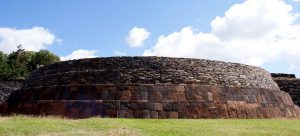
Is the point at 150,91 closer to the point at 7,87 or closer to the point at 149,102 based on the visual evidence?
the point at 149,102

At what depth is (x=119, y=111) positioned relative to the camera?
16.9 metres

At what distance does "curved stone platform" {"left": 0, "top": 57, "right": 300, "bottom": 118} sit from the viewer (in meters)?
17.3

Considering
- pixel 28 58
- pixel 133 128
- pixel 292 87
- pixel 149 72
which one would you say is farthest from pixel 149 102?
pixel 28 58

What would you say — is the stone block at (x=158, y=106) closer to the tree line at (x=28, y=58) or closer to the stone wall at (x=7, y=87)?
the stone wall at (x=7, y=87)

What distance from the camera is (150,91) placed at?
17797 mm

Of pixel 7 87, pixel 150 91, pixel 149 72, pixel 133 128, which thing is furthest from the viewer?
pixel 7 87

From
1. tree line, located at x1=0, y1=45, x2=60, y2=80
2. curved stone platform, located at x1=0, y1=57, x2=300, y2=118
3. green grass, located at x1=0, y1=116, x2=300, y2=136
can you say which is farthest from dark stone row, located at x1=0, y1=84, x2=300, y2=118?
tree line, located at x1=0, y1=45, x2=60, y2=80

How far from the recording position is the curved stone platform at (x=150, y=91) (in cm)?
1730

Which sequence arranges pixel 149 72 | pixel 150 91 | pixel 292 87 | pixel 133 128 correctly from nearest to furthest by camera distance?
pixel 133 128 < pixel 150 91 < pixel 149 72 < pixel 292 87

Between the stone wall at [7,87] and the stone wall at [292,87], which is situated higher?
the stone wall at [7,87]

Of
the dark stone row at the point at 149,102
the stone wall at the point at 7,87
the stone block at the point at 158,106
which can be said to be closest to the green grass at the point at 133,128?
the stone block at the point at 158,106

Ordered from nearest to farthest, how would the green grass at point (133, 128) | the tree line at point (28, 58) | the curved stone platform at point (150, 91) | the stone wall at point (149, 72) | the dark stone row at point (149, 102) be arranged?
the green grass at point (133, 128) < the dark stone row at point (149, 102) < the curved stone platform at point (150, 91) < the stone wall at point (149, 72) < the tree line at point (28, 58)

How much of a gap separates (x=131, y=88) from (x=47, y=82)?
4986mm

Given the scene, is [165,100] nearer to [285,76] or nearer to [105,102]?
[105,102]
